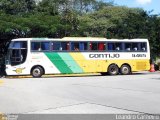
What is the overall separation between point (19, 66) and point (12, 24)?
198 inches

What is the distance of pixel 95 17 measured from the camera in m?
67.9

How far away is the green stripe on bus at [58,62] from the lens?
2925 centimetres

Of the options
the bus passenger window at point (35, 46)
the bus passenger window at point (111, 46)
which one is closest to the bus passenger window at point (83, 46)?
the bus passenger window at point (111, 46)

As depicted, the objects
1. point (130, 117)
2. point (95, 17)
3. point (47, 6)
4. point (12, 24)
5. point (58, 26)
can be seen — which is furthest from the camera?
point (95, 17)

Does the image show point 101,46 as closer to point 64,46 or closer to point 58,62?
point 64,46

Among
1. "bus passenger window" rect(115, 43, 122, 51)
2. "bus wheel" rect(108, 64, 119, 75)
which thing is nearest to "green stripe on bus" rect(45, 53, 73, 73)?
"bus wheel" rect(108, 64, 119, 75)

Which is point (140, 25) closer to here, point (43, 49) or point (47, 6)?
point (47, 6)

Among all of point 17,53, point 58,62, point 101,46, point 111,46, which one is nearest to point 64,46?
point 58,62

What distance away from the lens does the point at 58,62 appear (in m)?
29.5

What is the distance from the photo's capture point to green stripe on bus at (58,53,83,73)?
2956 centimetres

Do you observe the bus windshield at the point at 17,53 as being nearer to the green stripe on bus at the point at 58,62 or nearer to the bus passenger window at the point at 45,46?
the bus passenger window at the point at 45,46

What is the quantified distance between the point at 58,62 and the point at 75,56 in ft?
4.60

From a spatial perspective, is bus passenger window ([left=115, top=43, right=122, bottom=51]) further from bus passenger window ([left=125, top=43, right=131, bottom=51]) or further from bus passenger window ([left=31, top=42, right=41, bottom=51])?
bus passenger window ([left=31, top=42, right=41, bottom=51])

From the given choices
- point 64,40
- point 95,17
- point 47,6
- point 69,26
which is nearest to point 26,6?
point 47,6
